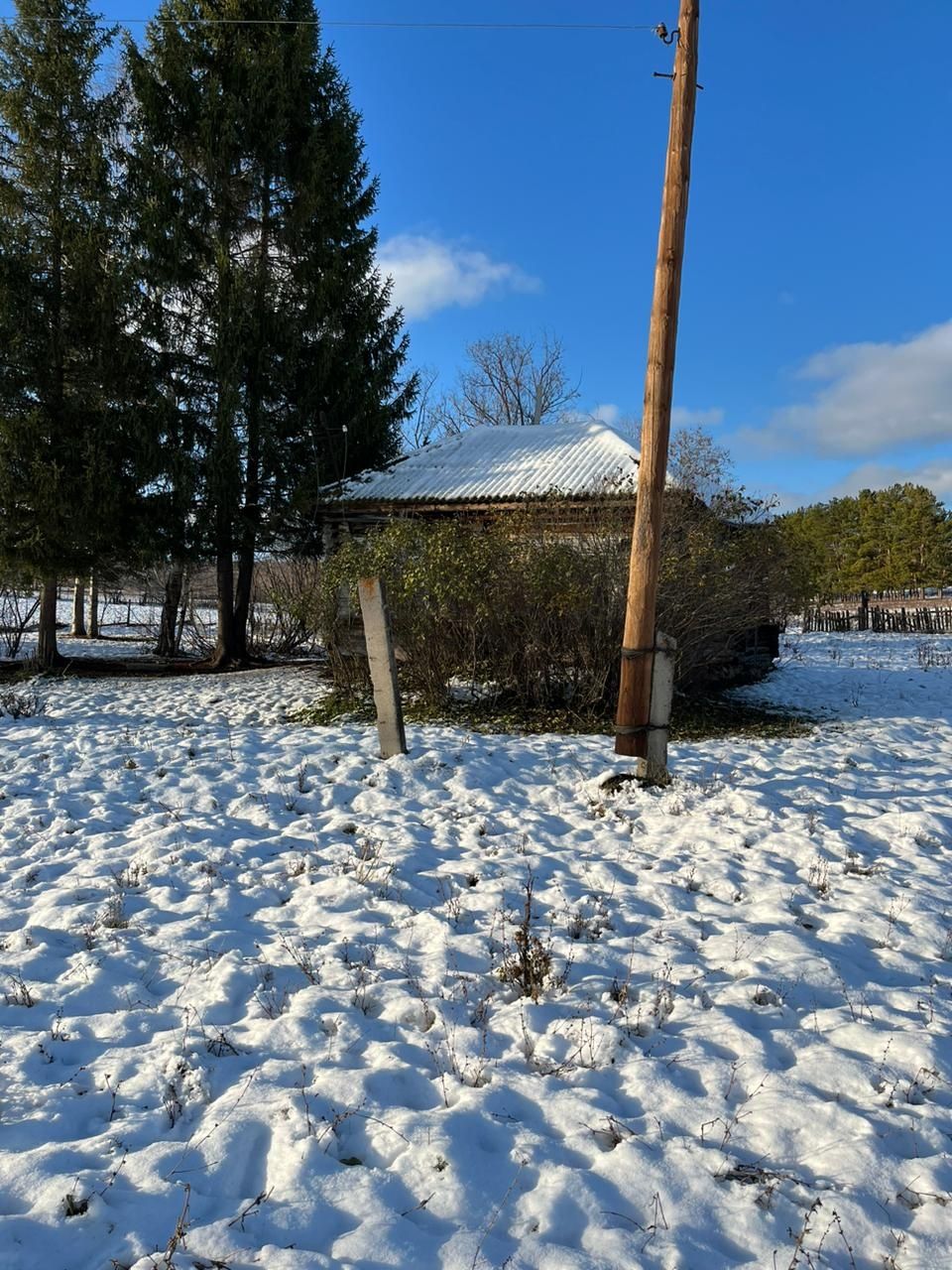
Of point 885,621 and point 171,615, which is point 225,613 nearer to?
point 171,615

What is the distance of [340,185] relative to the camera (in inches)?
651

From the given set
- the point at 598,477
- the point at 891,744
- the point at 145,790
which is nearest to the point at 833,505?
the point at 598,477

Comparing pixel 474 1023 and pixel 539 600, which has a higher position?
pixel 539 600

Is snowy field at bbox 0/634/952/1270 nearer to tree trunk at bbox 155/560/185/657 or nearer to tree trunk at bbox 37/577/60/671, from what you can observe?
tree trunk at bbox 37/577/60/671

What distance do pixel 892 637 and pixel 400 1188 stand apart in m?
28.2

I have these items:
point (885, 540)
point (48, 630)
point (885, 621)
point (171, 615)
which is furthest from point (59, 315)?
point (885, 540)

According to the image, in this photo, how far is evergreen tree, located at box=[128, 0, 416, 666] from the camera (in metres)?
14.7

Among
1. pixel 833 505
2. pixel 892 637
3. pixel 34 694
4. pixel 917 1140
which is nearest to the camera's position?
pixel 917 1140

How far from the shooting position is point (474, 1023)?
322 cm

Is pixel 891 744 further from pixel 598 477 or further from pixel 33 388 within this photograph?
pixel 33 388

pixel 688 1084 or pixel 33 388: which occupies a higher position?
pixel 33 388

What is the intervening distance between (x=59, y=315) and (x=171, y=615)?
272 inches

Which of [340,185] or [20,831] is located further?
[340,185]

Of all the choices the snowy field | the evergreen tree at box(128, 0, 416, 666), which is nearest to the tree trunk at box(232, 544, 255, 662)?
the evergreen tree at box(128, 0, 416, 666)
